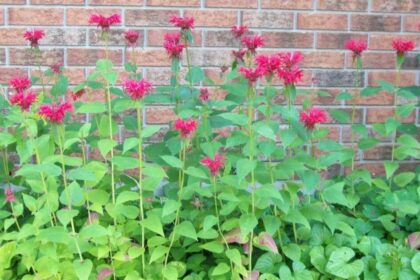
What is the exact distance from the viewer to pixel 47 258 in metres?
1.98

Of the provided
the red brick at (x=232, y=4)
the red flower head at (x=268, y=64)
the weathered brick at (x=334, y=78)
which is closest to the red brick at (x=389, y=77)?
the weathered brick at (x=334, y=78)

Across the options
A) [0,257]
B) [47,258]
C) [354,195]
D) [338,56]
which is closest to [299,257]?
[354,195]

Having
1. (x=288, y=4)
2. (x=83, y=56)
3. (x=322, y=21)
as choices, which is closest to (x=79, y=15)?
(x=83, y=56)

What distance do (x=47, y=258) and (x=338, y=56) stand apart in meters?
1.83

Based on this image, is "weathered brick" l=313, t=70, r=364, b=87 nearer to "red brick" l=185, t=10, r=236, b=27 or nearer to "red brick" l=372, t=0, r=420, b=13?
"red brick" l=372, t=0, r=420, b=13

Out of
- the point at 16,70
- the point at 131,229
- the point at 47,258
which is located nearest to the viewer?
the point at 47,258

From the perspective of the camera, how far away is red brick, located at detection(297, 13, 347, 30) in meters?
3.12

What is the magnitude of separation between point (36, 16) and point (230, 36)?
937 millimetres

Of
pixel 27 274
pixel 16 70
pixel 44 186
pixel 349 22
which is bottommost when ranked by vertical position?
pixel 27 274

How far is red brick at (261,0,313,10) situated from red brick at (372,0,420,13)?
1.13ft

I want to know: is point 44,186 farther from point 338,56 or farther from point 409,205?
point 338,56

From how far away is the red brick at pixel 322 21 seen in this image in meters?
3.12

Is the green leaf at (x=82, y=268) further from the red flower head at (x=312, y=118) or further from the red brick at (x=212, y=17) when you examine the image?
the red brick at (x=212, y=17)

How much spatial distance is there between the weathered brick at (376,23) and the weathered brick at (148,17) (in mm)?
905
